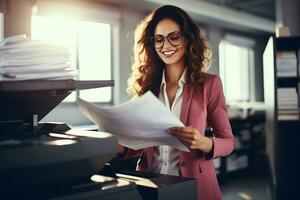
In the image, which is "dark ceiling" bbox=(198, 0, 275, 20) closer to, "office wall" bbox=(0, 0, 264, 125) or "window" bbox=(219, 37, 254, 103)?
"window" bbox=(219, 37, 254, 103)

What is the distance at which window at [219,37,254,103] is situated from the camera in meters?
7.35

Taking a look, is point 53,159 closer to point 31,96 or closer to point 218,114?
point 31,96

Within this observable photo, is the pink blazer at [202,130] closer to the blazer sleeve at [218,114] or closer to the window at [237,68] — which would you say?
the blazer sleeve at [218,114]

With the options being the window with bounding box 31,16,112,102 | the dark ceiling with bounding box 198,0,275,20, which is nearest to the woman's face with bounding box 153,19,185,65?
the window with bounding box 31,16,112,102

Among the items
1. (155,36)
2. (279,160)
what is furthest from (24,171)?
(279,160)

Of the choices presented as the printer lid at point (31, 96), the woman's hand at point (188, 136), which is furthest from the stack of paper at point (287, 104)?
the printer lid at point (31, 96)

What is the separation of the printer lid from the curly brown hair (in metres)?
0.50

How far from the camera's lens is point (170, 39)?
1.28 meters

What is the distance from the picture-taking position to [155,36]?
131 cm

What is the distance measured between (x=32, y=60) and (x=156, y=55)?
0.71 m

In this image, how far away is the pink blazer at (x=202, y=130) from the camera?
1.25 metres

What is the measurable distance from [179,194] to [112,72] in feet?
14.3

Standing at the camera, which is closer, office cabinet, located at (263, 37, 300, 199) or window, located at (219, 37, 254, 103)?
office cabinet, located at (263, 37, 300, 199)

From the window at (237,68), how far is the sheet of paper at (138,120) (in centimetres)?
622
